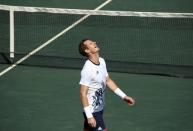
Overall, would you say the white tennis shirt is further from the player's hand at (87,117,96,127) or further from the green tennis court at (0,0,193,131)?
the green tennis court at (0,0,193,131)

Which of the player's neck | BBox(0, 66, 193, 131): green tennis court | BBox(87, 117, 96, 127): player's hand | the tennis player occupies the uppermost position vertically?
the player's neck

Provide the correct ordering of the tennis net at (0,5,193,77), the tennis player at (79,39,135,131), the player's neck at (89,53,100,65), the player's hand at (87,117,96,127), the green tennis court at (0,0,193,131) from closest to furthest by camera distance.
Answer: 1. the player's hand at (87,117,96,127)
2. the tennis player at (79,39,135,131)
3. the player's neck at (89,53,100,65)
4. the green tennis court at (0,0,193,131)
5. the tennis net at (0,5,193,77)

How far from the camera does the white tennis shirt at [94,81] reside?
29.5 ft

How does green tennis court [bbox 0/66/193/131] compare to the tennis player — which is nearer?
the tennis player

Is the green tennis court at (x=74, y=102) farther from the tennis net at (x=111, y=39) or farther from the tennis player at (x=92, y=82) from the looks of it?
the tennis player at (x=92, y=82)

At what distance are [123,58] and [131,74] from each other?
1044mm

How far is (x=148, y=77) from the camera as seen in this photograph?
14.9m

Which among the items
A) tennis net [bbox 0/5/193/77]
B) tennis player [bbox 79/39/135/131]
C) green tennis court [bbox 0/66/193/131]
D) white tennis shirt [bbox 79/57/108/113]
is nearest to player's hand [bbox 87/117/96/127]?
tennis player [bbox 79/39/135/131]

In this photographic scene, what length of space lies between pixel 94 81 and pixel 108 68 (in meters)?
6.55

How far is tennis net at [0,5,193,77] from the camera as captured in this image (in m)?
15.5

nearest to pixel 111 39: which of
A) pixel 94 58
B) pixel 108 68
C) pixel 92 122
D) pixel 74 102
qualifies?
pixel 108 68

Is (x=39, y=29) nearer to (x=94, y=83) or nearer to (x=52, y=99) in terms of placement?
(x=52, y=99)

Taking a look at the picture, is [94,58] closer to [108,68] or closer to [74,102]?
[74,102]

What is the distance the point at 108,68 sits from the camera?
15.6 meters
